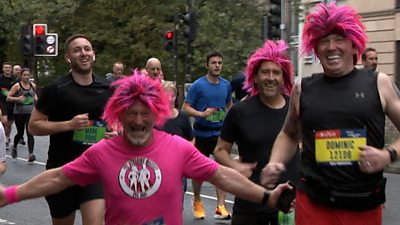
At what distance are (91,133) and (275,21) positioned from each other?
10.3 m

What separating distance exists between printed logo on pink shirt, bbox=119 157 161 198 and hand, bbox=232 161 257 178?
1.04m

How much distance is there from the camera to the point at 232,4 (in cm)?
2694

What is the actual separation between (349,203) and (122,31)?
1290 inches

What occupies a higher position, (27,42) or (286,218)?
(27,42)

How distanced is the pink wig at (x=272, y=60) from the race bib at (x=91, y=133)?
1294 mm

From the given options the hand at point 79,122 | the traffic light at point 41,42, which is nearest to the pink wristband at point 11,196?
the hand at point 79,122

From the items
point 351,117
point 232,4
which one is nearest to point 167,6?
point 232,4

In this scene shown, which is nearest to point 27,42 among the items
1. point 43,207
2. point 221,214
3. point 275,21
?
point 275,21

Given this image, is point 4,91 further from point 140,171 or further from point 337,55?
point 140,171

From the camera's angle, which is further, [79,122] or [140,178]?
[79,122]

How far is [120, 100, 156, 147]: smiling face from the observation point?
418cm

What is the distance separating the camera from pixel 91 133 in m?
6.59

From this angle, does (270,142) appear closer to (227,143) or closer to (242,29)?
(227,143)

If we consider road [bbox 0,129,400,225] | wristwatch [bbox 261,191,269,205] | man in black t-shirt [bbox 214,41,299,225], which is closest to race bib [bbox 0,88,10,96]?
road [bbox 0,129,400,225]
